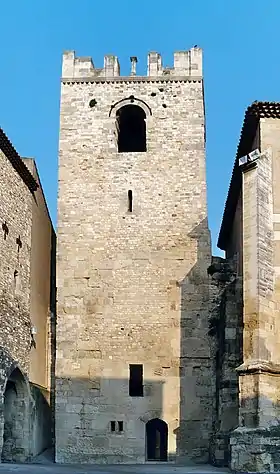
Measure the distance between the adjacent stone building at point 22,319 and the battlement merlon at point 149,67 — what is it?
3.36 meters

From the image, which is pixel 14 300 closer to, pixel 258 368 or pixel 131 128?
pixel 131 128

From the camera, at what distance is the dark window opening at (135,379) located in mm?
21797

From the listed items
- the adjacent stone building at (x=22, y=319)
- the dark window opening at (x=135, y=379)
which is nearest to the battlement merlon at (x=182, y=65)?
the adjacent stone building at (x=22, y=319)

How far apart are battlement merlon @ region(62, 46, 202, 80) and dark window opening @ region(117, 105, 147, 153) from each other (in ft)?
3.53

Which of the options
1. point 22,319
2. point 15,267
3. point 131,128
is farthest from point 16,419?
point 131,128

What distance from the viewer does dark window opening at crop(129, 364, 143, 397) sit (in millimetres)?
21797

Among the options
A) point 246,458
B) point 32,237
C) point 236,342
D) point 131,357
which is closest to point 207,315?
point 131,357

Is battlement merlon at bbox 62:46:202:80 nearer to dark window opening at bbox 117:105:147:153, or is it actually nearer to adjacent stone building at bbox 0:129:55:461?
dark window opening at bbox 117:105:147:153

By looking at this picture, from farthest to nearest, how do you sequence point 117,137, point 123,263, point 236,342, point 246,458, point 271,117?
point 117,137 < point 123,263 < point 236,342 < point 271,117 < point 246,458

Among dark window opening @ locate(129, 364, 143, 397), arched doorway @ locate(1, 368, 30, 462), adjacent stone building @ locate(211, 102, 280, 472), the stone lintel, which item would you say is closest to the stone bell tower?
dark window opening @ locate(129, 364, 143, 397)

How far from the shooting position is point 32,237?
23.7 meters

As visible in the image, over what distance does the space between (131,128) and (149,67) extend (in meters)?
2.41

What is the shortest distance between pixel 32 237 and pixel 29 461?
6.64 m

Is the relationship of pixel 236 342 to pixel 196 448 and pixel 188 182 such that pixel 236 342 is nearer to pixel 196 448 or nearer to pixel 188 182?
pixel 196 448
